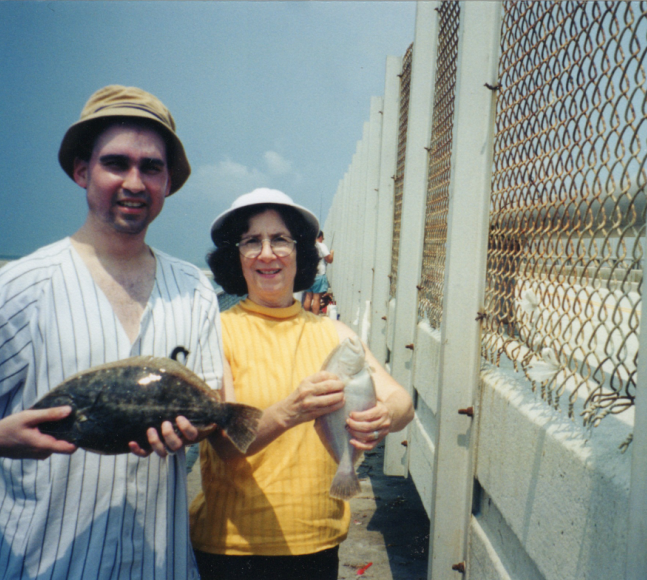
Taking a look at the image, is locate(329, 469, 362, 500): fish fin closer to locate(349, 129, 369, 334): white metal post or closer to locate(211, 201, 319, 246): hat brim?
locate(211, 201, 319, 246): hat brim

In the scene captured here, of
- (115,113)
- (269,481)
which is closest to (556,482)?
(269,481)

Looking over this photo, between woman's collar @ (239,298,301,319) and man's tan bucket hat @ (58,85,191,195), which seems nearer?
man's tan bucket hat @ (58,85,191,195)

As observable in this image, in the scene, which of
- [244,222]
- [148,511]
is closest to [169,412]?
[148,511]

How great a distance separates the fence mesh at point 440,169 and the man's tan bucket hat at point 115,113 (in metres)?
2.10

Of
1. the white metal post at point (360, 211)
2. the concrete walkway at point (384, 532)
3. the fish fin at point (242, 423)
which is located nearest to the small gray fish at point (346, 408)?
the fish fin at point (242, 423)

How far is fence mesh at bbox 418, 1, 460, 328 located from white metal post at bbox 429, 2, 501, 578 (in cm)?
92

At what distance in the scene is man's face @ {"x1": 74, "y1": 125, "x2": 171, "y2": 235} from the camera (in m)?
1.75

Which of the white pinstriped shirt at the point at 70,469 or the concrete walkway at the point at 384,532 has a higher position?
the white pinstriped shirt at the point at 70,469

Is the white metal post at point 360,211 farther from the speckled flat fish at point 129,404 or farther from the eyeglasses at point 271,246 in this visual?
the speckled flat fish at point 129,404

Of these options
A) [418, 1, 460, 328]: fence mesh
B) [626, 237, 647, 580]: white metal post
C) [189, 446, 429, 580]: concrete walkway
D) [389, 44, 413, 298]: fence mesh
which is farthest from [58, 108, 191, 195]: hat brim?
[389, 44, 413, 298]: fence mesh

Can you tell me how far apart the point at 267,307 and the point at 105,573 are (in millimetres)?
1245

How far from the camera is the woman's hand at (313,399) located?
1.97 m

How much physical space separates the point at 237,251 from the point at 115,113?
1.01 metres

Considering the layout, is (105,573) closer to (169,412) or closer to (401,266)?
(169,412)
